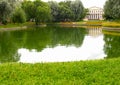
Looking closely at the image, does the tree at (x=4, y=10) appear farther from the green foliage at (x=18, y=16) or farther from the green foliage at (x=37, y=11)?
the green foliage at (x=37, y=11)


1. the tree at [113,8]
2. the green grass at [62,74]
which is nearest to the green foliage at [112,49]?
the green grass at [62,74]

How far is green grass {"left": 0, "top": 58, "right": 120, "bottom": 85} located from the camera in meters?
8.71

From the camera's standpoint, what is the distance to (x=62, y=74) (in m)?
9.48

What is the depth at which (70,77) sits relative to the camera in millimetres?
9258

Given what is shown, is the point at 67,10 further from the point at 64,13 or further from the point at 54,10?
the point at 54,10

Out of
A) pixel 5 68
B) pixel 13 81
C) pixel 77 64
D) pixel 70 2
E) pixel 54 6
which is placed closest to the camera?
pixel 13 81

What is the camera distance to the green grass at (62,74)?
871cm

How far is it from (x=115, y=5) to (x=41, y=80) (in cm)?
4789

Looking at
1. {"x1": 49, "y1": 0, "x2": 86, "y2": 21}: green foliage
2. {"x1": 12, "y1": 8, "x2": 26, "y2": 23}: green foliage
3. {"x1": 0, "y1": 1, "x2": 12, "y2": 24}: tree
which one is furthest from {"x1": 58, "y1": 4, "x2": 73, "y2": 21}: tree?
{"x1": 0, "y1": 1, "x2": 12, "y2": 24}: tree

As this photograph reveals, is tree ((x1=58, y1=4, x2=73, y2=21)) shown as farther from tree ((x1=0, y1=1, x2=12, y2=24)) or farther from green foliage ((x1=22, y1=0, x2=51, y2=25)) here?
tree ((x1=0, y1=1, x2=12, y2=24))

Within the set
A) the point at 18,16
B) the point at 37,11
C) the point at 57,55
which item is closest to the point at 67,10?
the point at 37,11

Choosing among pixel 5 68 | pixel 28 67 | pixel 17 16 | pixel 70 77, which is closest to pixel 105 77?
pixel 70 77

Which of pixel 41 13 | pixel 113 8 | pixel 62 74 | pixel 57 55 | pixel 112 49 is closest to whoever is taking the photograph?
pixel 62 74

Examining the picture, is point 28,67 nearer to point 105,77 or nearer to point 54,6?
point 105,77
